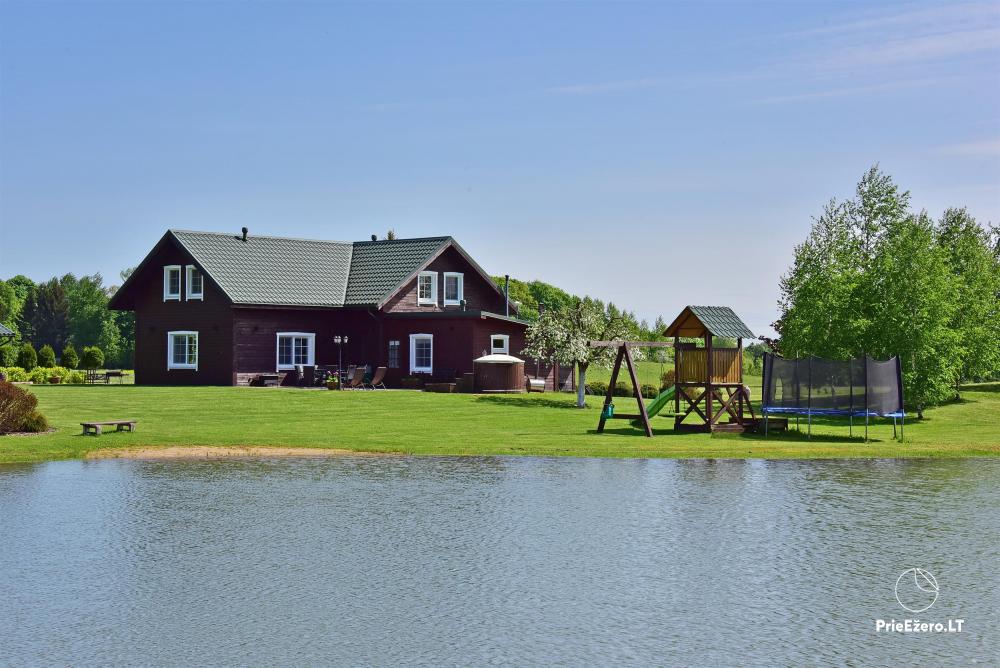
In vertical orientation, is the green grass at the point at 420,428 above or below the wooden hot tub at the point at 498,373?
below

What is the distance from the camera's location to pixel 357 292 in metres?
50.9

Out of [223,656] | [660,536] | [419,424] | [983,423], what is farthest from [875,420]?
[223,656]

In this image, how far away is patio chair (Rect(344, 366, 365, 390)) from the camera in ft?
151

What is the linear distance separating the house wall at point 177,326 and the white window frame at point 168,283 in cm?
16

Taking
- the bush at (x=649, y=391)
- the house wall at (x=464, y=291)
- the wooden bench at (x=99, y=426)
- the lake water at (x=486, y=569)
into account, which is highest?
the house wall at (x=464, y=291)

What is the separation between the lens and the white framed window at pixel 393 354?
4856cm

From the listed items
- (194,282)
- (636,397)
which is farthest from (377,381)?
(636,397)

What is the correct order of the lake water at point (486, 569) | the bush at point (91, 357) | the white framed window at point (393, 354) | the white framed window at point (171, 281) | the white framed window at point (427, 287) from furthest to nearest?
the bush at point (91, 357)
the white framed window at point (427, 287)
the white framed window at point (171, 281)
the white framed window at point (393, 354)
the lake water at point (486, 569)

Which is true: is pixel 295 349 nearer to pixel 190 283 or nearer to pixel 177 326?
pixel 177 326

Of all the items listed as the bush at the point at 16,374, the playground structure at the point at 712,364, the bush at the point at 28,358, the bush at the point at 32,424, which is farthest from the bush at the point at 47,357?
the playground structure at the point at 712,364

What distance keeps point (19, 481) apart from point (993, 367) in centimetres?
3889

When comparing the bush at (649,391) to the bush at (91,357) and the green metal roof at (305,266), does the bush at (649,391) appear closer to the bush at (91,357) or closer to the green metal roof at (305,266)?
the green metal roof at (305,266)

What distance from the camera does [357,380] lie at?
153ft

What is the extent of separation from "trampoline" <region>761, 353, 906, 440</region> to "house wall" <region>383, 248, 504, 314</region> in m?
23.9
